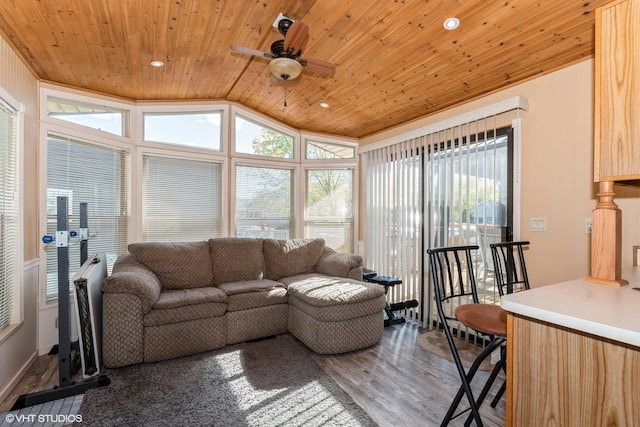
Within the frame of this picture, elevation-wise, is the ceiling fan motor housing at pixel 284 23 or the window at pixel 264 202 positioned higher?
A: the ceiling fan motor housing at pixel 284 23

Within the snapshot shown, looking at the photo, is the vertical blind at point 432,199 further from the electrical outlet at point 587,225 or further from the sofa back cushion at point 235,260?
the sofa back cushion at point 235,260

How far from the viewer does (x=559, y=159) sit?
2.74 m

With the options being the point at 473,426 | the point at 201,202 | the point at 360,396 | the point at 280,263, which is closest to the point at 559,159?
the point at 473,426

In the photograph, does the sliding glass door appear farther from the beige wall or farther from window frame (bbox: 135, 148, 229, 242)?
window frame (bbox: 135, 148, 229, 242)

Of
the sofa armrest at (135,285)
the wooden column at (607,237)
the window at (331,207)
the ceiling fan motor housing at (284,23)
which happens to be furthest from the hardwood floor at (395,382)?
the ceiling fan motor housing at (284,23)

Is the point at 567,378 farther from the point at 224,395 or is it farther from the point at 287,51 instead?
the point at 287,51

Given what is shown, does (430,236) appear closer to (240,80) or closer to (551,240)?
(551,240)

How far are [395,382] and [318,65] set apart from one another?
2.57 metres

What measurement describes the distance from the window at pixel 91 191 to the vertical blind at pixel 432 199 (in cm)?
319

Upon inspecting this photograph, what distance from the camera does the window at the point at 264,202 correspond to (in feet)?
14.7

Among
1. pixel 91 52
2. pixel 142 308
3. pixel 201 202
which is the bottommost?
pixel 142 308

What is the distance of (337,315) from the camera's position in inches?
116

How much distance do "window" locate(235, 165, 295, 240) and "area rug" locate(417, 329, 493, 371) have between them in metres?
2.39

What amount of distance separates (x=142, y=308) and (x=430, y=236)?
10.0 ft
